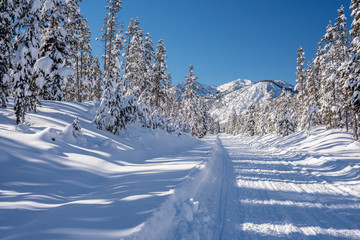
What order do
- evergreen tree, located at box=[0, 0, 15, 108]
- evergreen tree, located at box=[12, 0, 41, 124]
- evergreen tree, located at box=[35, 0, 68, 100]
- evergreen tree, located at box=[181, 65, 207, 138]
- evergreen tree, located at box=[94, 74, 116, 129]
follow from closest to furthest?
evergreen tree, located at box=[0, 0, 15, 108], evergreen tree, located at box=[12, 0, 41, 124], evergreen tree, located at box=[35, 0, 68, 100], evergreen tree, located at box=[94, 74, 116, 129], evergreen tree, located at box=[181, 65, 207, 138]

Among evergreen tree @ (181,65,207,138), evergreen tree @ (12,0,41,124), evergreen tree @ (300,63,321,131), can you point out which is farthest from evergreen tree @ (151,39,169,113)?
evergreen tree @ (300,63,321,131)

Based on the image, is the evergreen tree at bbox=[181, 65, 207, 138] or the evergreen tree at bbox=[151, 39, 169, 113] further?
the evergreen tree at bbox=[181, 65, 207, 138]

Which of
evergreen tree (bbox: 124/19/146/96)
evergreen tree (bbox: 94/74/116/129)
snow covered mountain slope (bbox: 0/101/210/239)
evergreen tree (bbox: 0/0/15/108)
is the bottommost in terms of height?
snow covered mountain slope (bbox: 0/101/210/239)

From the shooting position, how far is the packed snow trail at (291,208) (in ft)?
13.6

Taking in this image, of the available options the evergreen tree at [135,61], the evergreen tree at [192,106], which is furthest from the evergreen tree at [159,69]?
the evergreen tree at [192,106]

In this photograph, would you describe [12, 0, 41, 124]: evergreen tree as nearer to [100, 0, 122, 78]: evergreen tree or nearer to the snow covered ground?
the snow covered ground

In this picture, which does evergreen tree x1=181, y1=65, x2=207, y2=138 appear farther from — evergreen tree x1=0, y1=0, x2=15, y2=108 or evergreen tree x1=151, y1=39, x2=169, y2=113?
evergreen tree x1=0, y1=0, x2=15, y2=108

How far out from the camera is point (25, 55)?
374 inches

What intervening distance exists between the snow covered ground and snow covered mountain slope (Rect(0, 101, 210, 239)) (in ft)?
0.07

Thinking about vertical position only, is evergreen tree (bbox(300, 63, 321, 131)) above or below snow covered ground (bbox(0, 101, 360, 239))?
above

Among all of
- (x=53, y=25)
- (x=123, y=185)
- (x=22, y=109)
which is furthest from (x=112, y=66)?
(x=123, y=185)

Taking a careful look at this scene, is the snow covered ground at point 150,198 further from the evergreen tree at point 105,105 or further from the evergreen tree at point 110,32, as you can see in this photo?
the evergreen tree at point 110,32

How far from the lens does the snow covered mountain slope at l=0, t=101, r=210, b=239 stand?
11.6ft

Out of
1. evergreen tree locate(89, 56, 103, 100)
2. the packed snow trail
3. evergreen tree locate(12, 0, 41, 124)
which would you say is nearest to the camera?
the packed snow trail
